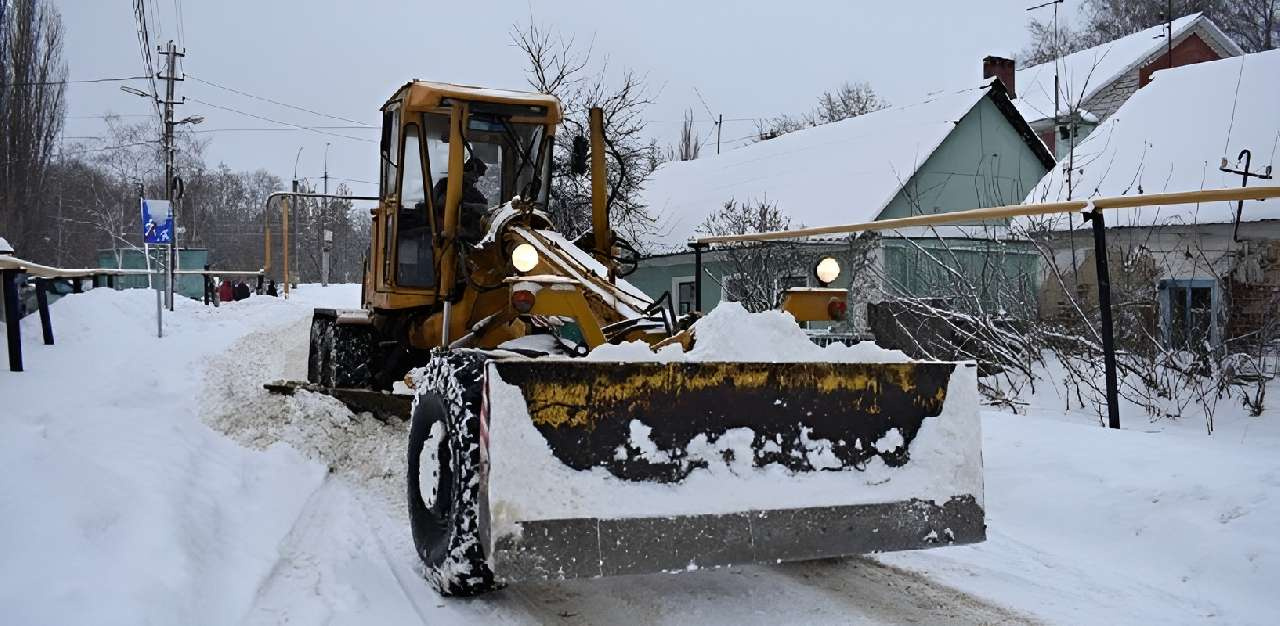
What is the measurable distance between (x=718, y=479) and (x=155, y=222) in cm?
1426

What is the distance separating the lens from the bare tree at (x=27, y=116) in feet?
88.1

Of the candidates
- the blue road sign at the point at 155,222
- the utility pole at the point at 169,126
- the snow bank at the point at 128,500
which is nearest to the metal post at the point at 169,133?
the utility pole at the point at 169,126

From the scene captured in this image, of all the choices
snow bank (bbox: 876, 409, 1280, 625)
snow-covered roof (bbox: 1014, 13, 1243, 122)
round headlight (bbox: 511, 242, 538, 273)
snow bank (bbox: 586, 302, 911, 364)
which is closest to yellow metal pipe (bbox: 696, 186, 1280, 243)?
snow bank (bbox: 876, 409, 1280, 625)

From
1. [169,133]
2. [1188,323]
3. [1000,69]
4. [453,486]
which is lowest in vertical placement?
[453,486]

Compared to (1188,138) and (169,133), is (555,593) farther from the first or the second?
(169,133)

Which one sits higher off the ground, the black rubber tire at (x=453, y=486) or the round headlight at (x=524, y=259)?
the round headlight at (x=524, y=259)

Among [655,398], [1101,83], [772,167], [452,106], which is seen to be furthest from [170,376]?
[1101,83]

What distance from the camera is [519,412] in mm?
3584

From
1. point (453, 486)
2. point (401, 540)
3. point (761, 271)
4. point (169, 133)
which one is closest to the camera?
point (453, 486)

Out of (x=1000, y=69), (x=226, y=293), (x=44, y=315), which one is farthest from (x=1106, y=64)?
(x=44, y=315)

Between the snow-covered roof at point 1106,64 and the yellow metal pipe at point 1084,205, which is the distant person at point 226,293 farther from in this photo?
the yellow metal pipe at point 1084,205

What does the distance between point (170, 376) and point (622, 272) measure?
4.47 meters

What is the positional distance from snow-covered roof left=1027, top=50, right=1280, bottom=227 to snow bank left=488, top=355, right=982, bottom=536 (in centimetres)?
1138

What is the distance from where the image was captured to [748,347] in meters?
4.07
